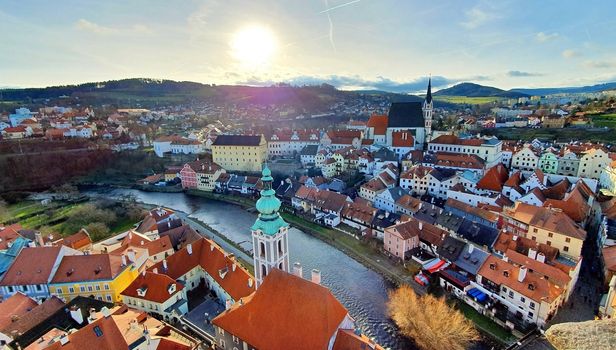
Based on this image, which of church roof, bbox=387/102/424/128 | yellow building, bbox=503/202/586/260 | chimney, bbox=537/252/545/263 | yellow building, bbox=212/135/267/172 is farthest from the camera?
yellow building, bbox=212/135/267/172

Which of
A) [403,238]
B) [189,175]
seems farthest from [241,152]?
[403,238]

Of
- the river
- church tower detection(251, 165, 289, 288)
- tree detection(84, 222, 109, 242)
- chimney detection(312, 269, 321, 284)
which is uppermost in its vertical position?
Answer: church tower detection(251, 165, 289, 288)

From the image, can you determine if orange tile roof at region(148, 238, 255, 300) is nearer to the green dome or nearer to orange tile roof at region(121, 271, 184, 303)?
orange tile roof at region(121, 271, 184, 303)

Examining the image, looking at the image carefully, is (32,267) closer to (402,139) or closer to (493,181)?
(493,181)

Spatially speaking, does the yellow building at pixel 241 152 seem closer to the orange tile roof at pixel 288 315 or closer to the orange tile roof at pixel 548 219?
the orange tile roof at pixel 548 219

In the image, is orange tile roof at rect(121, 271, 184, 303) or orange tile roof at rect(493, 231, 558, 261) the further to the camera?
orange tile roof at rect(493, 231, 558, 261)

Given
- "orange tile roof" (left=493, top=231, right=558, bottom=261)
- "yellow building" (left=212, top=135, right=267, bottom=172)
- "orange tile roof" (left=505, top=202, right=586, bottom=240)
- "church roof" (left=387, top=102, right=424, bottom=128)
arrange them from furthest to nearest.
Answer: "yellow building" (left=212, top=135, right=267, bottom=172)
"church roof" (left=387, top=102, right=424, bottom=128)
"orange tile roof" (left=505, top=202, right=586, bottom=240)
"orange tile roof" (left=493, top=231, right=558, bottom=261)

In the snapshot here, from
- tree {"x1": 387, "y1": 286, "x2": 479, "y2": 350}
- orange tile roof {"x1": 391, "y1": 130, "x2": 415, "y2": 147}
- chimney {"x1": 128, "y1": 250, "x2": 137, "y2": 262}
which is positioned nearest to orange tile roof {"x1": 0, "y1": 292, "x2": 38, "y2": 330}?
chimney {"x1": 128, "y1": 250, "x2": 137, "y2": 262}
